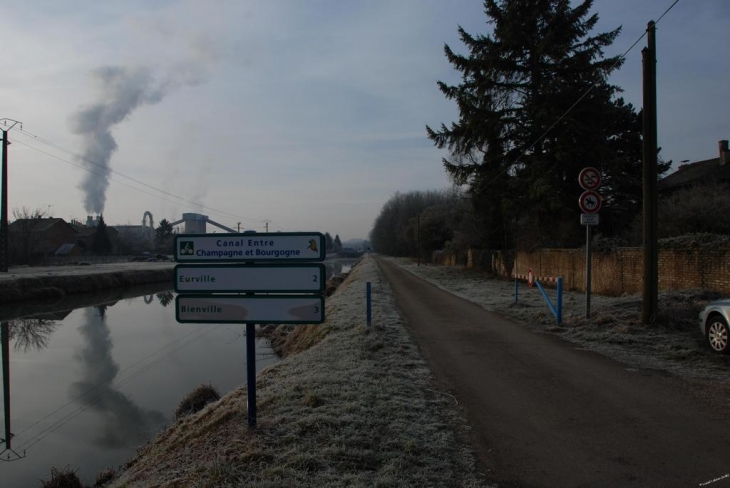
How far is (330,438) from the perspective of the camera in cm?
454

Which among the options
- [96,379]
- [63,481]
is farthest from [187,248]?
[96,379]

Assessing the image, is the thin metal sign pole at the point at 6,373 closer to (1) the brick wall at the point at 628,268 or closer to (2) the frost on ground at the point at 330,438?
(2) the frost on ground at the point at 330,438

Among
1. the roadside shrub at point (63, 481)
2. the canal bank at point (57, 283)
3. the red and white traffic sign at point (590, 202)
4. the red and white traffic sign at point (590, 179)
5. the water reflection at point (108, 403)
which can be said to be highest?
the red and white traffic sign at point (590, 179)

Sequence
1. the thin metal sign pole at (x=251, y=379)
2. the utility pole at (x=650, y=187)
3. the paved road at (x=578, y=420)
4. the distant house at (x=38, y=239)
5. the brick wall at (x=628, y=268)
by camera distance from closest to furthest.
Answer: the paved road at (x=578, y=420)
the thin metal sign pole at (x=251, y=379)
the utility pole at (x=650, y=187)
the brick wall at (x=628, y=268)
the distant house at (x=38, y=239)

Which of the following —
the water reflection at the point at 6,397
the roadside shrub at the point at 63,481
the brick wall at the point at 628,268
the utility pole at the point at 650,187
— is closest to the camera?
the roadside shrub at the point at 63,481

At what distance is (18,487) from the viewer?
6.72 m

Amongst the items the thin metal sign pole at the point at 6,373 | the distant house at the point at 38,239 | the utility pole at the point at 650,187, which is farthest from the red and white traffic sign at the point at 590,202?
the distant house at the point at 38,239

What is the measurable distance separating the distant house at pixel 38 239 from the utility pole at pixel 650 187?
65879 millimetres

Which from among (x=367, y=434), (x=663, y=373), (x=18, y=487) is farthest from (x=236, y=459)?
(x=663, y=373)

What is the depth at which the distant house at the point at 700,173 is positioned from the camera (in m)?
31.5

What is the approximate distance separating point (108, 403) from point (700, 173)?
38673 mm

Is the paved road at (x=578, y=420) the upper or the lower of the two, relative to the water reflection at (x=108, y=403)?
upper

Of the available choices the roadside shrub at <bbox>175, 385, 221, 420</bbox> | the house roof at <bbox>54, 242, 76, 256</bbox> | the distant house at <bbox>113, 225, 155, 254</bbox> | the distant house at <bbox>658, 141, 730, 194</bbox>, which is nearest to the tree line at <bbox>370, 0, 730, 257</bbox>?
the distant house at <bbox>658, 141, 730, 194</bbox>

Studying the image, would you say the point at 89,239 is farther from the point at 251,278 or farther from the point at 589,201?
the point at 251,278
